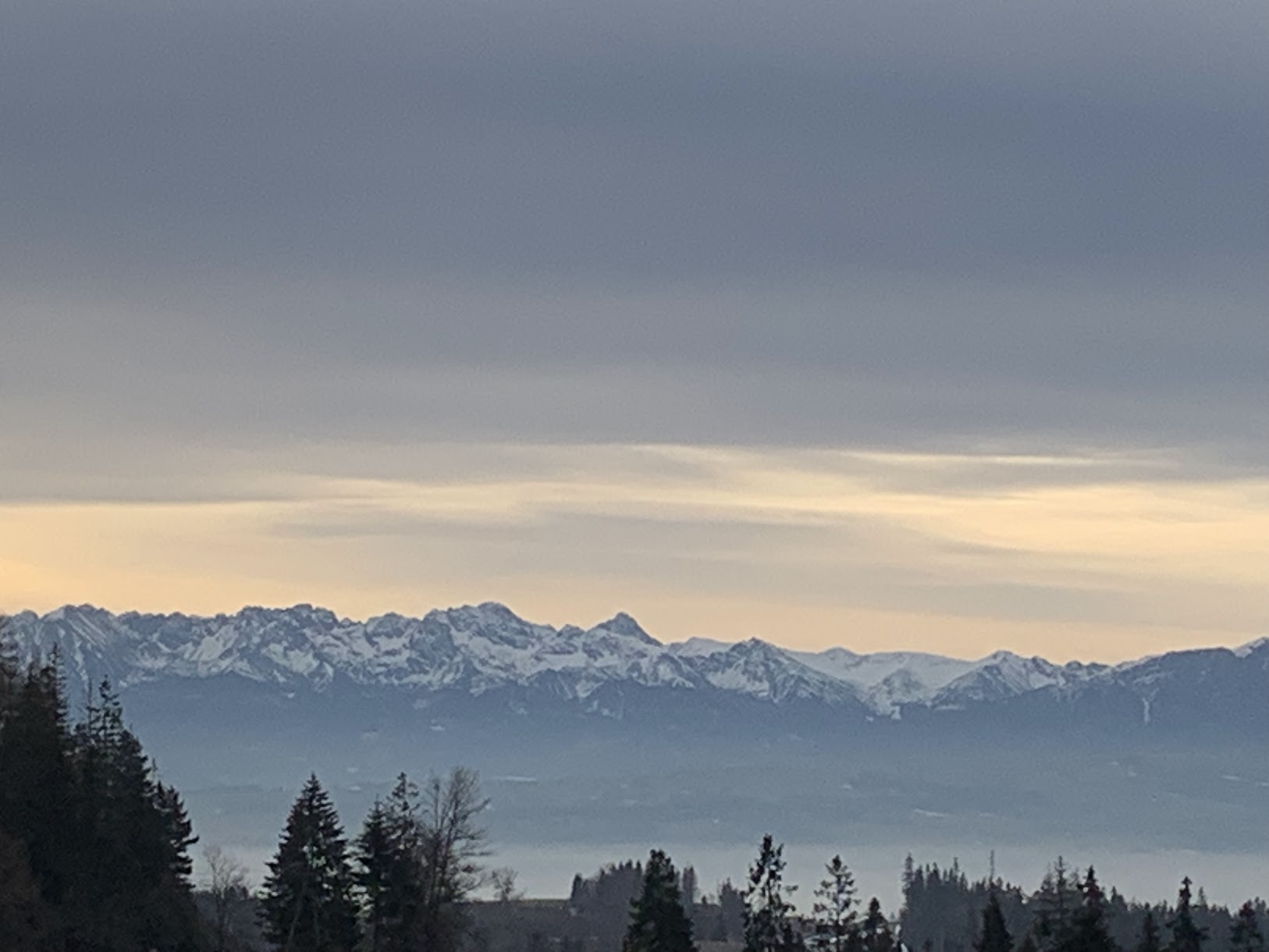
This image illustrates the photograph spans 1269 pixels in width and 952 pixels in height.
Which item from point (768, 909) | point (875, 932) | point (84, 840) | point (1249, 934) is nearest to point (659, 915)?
point (768, 909)

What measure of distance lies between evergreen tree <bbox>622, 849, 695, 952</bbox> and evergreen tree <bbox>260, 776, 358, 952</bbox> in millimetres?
12651

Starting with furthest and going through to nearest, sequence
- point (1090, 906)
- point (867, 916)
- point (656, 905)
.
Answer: point (867, 916) < point (656, 905) < point (1090, 906)

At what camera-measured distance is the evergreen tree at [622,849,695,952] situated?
364 ft

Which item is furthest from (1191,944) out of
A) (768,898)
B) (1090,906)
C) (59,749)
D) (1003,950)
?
(59,749)

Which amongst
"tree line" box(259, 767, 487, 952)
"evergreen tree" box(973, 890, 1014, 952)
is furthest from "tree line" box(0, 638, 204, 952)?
"evergreen tree" box(973, 890, 1014, 952)

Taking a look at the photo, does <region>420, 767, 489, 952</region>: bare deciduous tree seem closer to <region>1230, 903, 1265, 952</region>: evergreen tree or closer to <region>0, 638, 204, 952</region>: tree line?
<region>0, 638, 204, 952</region>: tree line

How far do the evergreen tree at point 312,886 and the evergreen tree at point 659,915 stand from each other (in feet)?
41.5

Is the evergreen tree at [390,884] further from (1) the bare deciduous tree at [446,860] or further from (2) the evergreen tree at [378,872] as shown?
(1) the bare deciduous tree at [446,860]

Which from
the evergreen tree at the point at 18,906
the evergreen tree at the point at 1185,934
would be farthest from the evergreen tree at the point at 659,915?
the evergreen tree at the point at 1185,934

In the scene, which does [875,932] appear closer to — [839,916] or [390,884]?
[839,916]

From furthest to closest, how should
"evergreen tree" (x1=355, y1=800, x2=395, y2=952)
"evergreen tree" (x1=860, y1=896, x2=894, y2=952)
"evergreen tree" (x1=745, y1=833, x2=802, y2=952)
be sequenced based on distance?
"evergreen tree" (x1=860, y1=896, x2=894, y2=952) → "evergreen tree" (x1=745, y1=833, x2=802, y2=952) → "evergreen tree" (x1=355, y1=800, x2=395, y2=952)

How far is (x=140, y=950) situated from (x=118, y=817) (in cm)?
556

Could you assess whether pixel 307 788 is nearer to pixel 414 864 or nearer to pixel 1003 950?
pixel 414 864

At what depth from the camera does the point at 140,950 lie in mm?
116562
